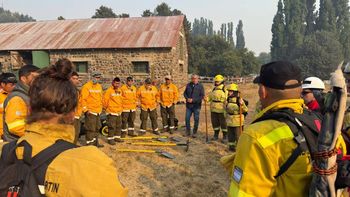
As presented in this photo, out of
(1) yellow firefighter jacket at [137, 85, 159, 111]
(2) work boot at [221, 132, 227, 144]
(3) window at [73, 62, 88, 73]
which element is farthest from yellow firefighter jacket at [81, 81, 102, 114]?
(3) window at [73, 62, 88, 73]

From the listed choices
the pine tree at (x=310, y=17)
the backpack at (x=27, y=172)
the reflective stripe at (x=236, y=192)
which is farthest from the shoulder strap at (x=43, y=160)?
the pine tree at (x=310, y=17)

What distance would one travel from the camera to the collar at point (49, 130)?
1608 mm

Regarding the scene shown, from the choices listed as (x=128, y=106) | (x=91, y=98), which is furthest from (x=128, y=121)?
(x=91, y=98)

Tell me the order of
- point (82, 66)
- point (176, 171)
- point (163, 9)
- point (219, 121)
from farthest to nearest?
point (163, 9), point (82, 66), point (219, 121), point (176, 171)

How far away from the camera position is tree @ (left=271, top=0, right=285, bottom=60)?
195 feet

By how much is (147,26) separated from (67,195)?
64.5ft

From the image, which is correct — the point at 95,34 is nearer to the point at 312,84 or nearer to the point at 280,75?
the point at 312,84

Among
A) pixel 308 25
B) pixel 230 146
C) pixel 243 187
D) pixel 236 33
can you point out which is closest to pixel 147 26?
pixel 230 146

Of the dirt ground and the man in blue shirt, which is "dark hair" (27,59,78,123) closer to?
the dirt ground

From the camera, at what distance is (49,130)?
1.62 meters

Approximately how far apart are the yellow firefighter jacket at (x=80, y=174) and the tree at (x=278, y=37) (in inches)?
2435

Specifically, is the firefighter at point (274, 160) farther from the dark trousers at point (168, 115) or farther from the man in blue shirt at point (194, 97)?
the dark trousers at point (168, 115)

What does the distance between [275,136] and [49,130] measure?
1326 millimetres

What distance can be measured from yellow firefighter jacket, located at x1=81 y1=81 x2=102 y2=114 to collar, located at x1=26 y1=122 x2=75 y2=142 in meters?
6.82
